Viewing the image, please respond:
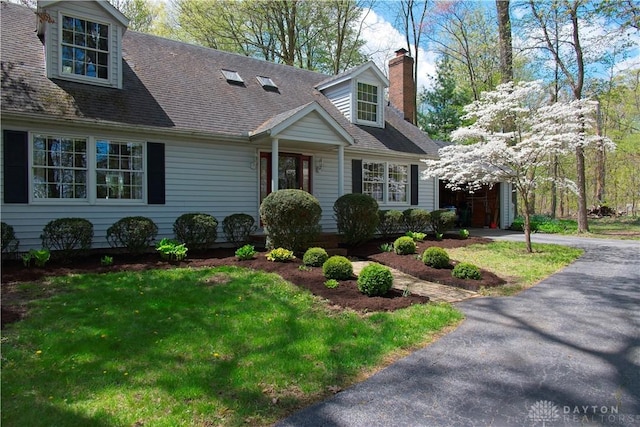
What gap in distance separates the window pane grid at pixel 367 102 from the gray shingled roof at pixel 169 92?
602 millimetres

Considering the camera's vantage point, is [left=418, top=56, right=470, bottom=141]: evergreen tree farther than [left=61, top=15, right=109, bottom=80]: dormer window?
Yes

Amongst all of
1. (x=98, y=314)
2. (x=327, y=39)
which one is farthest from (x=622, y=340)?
(x=327, y=39)

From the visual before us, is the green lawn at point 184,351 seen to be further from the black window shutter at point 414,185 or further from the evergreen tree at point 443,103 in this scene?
the evergreen tree at point 443,103

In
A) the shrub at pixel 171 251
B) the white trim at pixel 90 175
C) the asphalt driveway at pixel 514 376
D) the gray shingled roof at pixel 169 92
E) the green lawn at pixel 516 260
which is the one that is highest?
the gray shingled roof at pixel 169 92

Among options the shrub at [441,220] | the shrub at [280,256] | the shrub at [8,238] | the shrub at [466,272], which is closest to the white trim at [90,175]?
the shrub at [8,238]

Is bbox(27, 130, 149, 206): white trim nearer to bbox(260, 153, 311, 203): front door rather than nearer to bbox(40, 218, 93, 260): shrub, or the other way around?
bbox(40, 218, 93, 260): shrub

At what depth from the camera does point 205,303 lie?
17.3 ft

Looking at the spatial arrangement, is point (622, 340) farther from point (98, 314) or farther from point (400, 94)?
point (400, 94)

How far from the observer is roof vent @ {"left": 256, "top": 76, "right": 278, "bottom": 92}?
13062 millimetres

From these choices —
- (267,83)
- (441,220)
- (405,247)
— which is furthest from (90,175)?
(441,220)

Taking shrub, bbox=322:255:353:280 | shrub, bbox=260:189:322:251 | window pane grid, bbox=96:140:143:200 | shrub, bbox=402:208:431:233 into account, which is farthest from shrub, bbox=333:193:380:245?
window pane grid, bbox=96:140:143:200

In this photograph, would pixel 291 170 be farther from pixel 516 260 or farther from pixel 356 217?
pixel 516 260

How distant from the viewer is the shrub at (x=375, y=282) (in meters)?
5.82

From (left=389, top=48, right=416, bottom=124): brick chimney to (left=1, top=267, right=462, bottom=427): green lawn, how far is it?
13.3 m
